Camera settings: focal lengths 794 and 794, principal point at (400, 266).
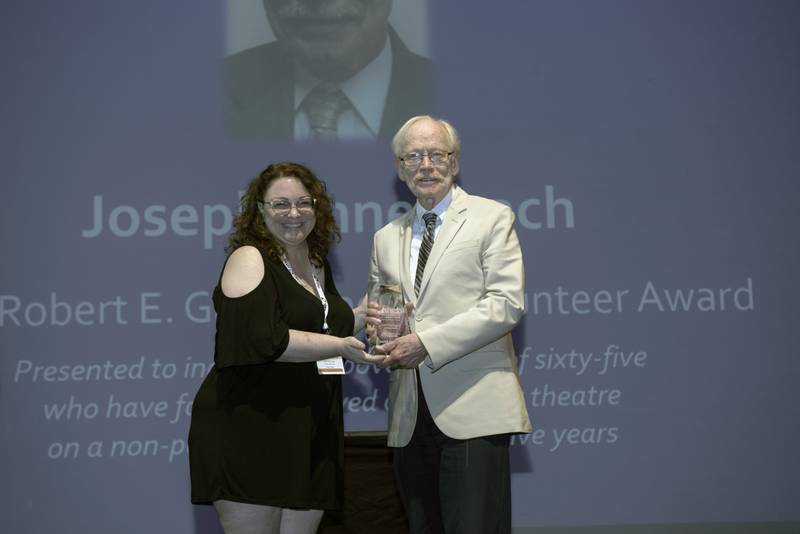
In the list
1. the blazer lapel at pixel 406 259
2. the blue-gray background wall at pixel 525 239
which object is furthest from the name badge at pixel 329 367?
the blue-gray background wall at pixel 525 239

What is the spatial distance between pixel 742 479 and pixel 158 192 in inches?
127

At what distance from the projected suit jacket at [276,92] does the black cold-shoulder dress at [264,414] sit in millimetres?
1613

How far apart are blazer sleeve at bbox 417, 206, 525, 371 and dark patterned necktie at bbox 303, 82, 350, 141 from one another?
163 centimetres

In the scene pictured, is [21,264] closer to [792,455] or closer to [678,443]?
[678,443]

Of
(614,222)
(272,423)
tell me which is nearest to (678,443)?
(614,222)

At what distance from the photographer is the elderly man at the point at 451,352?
2412 mm

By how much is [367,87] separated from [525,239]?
1111mm

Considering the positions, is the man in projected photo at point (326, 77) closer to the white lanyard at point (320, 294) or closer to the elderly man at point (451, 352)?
the elderly man at point (451, 352)

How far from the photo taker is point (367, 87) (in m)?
4.04

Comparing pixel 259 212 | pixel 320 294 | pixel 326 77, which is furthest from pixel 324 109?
pixel 320 294

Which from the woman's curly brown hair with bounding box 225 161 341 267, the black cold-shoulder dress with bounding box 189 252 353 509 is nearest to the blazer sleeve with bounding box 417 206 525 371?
the black cold-shoulder dress with bounding box 189 252 353 509

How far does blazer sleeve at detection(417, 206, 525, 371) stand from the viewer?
7.88ft

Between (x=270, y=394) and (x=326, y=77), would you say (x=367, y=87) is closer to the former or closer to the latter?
(x=326, y=77)

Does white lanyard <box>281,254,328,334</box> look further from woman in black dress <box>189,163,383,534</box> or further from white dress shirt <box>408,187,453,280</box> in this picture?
white dress shirt <box>408,187,453,280</box>
